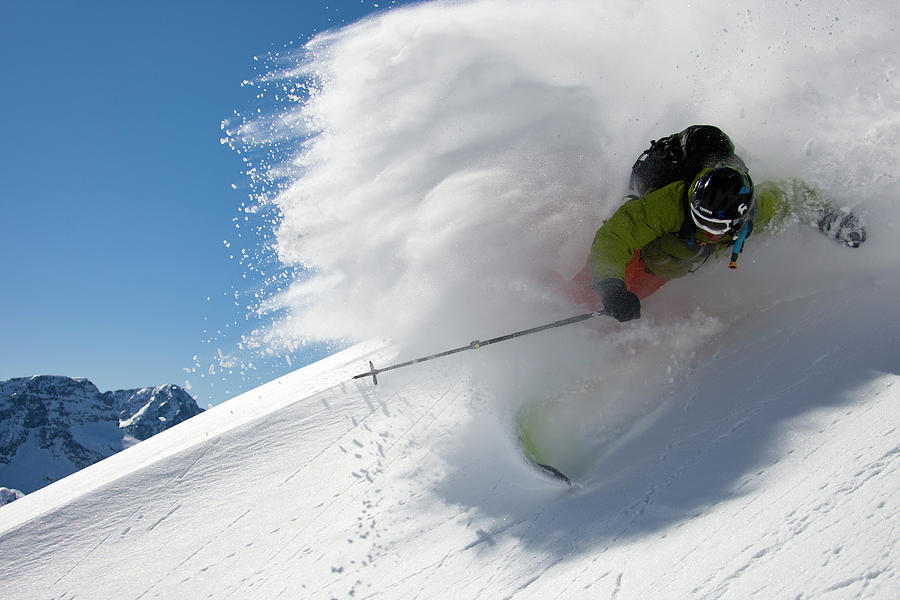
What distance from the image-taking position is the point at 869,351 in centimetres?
288

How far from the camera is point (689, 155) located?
3.93 metres

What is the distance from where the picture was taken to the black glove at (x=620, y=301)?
4.01m

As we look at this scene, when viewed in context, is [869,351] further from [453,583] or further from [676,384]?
[453,583]

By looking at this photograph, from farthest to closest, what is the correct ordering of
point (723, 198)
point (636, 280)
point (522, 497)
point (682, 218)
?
point (636, 280) → point (682, 218) → point (522, 497) → point (723, 198)

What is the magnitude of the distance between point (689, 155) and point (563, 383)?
2.21 meters

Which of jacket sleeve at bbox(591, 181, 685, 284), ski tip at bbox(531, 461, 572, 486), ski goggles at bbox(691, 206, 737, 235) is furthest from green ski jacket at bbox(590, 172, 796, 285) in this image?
ski tip at bbox(531, 461, 572, 486)

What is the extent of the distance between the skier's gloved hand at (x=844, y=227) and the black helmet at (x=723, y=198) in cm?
105

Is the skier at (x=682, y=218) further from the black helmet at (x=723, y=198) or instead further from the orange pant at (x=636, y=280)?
the orange pant at (x=636, y=280)

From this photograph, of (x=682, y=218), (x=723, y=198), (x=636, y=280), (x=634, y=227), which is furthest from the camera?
(x=636, y=280)

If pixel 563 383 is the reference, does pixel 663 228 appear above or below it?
above

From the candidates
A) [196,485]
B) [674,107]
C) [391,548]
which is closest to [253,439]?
[196,485]

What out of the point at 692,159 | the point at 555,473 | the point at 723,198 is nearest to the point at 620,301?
the point at 723,198

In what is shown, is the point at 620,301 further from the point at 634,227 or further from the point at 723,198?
the point at 723,198

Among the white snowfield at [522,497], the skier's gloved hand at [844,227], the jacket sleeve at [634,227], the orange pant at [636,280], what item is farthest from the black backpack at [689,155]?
the white snowfield at [522,497]
